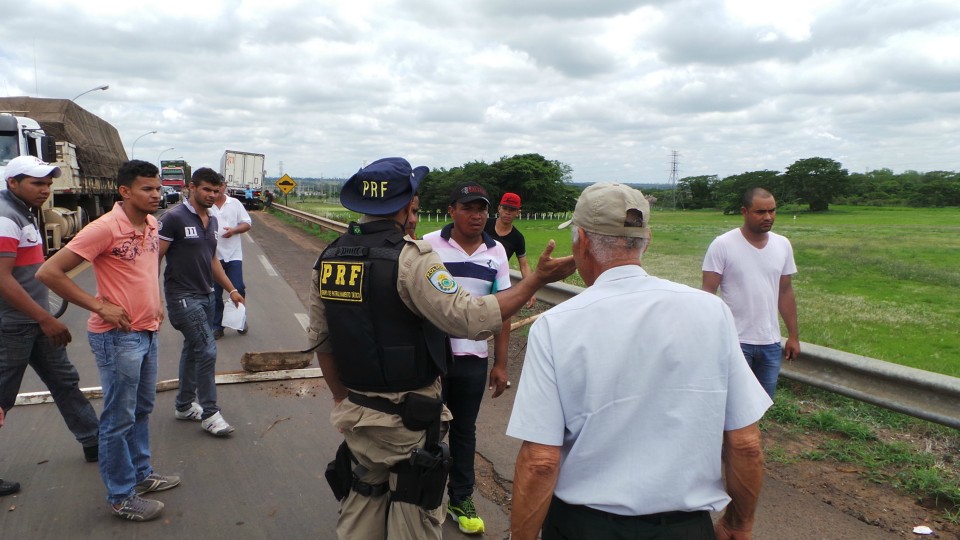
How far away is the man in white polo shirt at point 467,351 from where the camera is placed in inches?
143

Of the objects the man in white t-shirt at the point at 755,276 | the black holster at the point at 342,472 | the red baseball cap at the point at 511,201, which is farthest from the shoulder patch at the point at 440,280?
the red baseball cap at the point at 511,201

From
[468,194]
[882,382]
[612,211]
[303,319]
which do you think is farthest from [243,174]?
[612,211]

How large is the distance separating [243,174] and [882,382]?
161 feet

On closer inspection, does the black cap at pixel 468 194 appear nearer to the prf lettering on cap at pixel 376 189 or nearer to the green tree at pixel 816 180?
the prf lettering on cap at pixel 376 189

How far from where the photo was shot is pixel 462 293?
8.10ft

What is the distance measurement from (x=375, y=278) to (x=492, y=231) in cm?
358

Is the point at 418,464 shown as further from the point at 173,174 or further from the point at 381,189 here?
the point at 173,174

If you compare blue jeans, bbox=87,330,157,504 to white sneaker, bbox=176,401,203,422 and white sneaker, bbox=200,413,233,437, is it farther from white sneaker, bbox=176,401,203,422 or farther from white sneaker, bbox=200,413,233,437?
white sneaker, bbox=176,401,203,422

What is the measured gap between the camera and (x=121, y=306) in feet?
12.2

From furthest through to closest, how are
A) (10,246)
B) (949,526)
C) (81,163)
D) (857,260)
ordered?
(81,163)
(857,260)
(10,246)
(949,526)

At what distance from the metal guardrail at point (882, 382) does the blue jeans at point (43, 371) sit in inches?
202

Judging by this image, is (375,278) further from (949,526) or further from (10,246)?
(949,526)

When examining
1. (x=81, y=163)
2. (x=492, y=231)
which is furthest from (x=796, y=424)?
(x=81, y=163)

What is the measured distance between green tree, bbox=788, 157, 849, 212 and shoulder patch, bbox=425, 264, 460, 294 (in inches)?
2329
